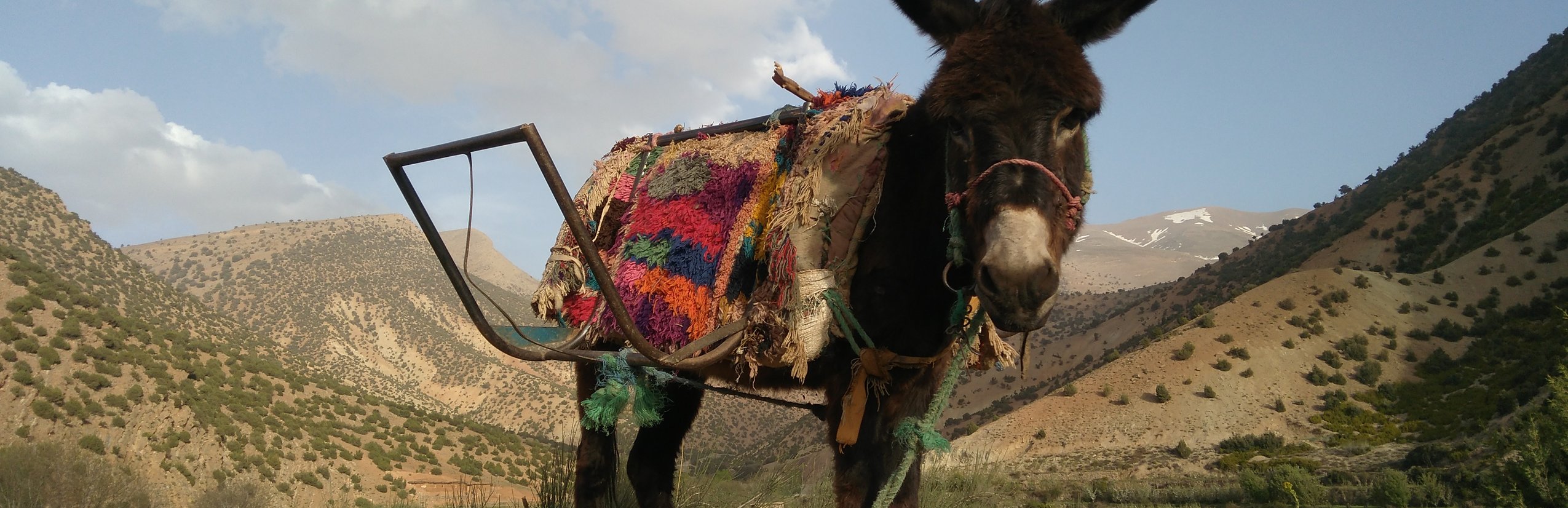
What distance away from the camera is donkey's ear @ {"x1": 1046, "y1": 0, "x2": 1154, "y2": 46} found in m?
2.80

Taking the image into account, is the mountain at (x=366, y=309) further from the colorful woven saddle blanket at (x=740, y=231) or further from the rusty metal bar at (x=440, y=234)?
the rusty metal bar at (x=440, y=234)

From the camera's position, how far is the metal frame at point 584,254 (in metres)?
2.78

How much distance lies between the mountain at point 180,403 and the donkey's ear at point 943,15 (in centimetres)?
1295

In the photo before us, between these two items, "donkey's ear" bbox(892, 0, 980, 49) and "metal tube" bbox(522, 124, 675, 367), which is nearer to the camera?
"metal tube" bbox(522, 124, 675, 367)

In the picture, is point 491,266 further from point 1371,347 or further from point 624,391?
point 624,391

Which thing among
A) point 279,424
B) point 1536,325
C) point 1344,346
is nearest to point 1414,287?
point 1344,346

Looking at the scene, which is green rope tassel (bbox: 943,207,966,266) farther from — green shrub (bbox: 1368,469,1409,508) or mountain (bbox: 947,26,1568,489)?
mountain (bbox: 947,26,1568,489)

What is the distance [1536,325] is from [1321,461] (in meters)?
11.4

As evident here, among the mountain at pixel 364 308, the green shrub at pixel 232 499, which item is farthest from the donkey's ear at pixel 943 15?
the mountain at pixel 364 308

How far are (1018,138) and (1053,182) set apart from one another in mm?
181

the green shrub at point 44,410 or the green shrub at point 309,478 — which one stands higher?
the green shrub at point 44,410

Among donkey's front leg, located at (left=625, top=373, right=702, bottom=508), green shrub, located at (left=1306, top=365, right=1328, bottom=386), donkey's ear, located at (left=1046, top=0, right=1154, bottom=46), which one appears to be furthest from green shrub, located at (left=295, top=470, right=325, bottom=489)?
green shrub, located at (left=1306, top=365, right=1328, bottom=386)

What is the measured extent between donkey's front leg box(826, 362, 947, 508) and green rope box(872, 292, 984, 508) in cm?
5

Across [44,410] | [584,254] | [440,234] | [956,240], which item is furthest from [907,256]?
[44,410]
